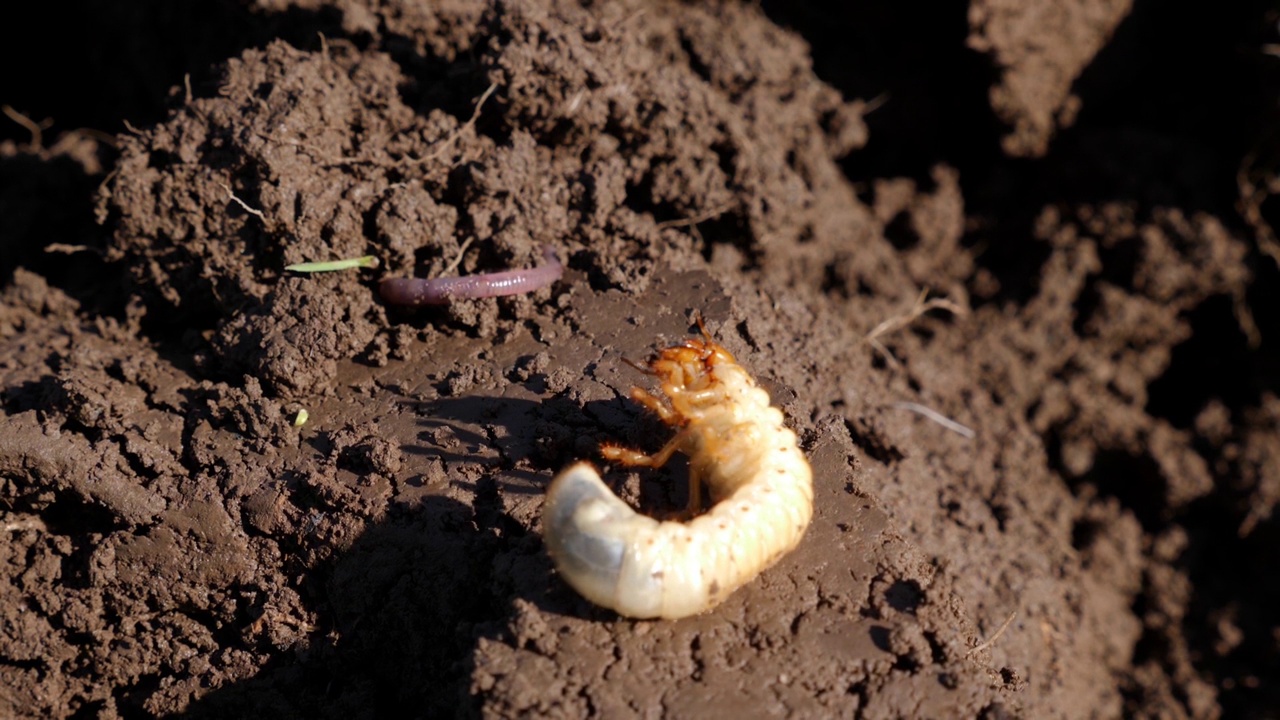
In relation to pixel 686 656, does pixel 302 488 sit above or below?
below

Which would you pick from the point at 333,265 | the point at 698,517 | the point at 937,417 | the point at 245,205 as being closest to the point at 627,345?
the point at 698,517

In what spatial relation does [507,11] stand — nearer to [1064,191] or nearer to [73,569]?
[73,569]

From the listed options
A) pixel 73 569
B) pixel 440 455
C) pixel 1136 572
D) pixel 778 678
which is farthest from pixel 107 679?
pixel 1136 572

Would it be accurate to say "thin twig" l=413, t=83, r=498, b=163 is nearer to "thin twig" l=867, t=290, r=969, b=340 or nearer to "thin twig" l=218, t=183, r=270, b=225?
"thin twig" l=218, t=183, r=270, b=225

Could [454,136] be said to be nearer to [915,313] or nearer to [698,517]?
[698,517]

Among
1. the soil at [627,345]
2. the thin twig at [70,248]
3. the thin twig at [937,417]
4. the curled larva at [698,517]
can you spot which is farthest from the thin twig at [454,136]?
the thin twig at [937,417]
